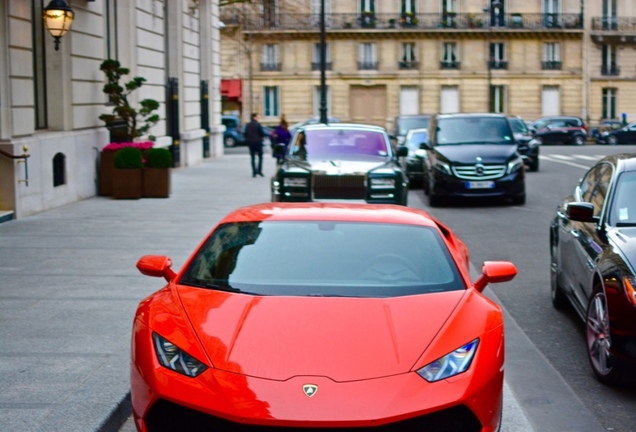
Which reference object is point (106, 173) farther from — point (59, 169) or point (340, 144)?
point (340, 144)

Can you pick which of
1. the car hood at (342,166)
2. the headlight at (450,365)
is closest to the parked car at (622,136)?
the car hood at (342,166)

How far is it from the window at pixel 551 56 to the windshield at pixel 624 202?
6252 cm

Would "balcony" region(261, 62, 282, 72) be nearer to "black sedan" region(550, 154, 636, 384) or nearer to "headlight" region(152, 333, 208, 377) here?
"black sedan" region(550, 154, 636, 384)

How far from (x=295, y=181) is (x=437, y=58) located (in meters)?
53.9

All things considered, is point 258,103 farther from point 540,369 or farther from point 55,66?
point 540,369

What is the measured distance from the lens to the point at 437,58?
226 feet

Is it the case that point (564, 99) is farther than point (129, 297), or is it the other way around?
point (564, 99)

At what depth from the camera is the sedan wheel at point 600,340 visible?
6.86 m

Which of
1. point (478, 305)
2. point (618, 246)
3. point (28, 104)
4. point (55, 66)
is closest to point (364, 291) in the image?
point (478, 305)

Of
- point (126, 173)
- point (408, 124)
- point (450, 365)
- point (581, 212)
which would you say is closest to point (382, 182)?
point (126, 173)

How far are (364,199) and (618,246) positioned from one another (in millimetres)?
8974

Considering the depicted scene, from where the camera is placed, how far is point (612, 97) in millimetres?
69500

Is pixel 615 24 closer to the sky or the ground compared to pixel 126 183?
closer to the sky

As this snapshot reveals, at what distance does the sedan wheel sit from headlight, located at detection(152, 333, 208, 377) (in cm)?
313
